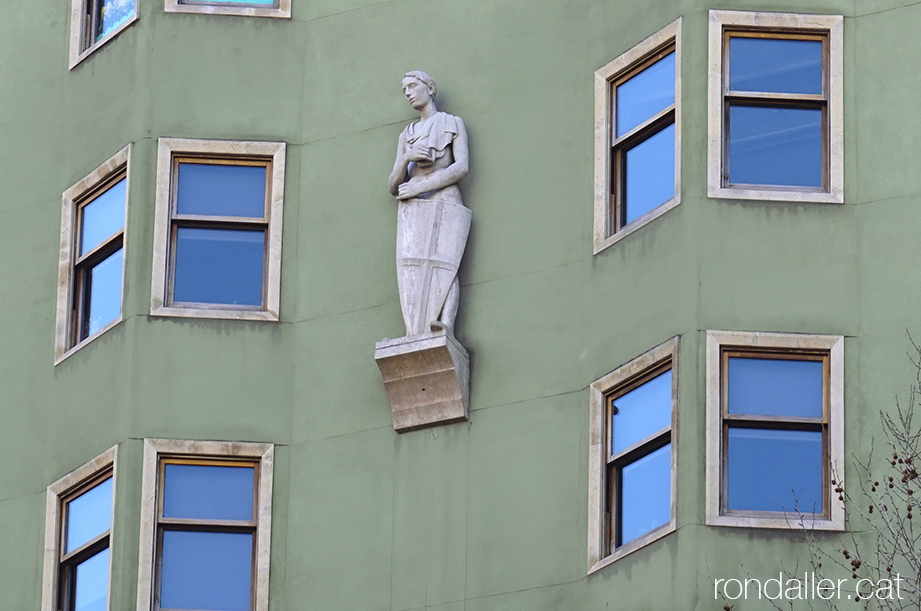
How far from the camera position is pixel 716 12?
87.7 feet

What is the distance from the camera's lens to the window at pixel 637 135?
87.8ft

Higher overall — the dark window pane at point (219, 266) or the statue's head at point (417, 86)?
the statue's head at point (417, 86)

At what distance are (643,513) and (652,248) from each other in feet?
8.10

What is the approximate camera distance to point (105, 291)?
28.9 m

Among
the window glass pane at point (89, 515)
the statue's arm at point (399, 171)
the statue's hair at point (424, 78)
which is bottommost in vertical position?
the window glass pane at point (89, 515)

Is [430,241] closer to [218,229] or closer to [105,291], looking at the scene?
[218,229]

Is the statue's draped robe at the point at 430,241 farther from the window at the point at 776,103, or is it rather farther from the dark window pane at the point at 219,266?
the window at the point at 776,103

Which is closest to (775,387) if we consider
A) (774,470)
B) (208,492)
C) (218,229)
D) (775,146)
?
(774,470)

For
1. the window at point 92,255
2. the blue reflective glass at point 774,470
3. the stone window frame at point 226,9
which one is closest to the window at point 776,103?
the blue reflective glass at point 774,470

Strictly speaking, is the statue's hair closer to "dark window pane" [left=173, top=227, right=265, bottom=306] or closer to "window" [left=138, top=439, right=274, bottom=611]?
"dark window pane" [left=173, top=227, right=265, bottom=306]

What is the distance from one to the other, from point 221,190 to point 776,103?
5775 millimetres

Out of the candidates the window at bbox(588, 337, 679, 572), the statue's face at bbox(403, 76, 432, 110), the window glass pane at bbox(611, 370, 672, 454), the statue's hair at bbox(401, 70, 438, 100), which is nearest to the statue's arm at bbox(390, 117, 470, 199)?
the statue's face at bbox(403, 76, 432, 110)

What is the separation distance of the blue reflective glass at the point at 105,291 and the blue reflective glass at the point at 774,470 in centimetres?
675

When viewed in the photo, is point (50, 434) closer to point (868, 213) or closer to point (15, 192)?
point (15, 192)
